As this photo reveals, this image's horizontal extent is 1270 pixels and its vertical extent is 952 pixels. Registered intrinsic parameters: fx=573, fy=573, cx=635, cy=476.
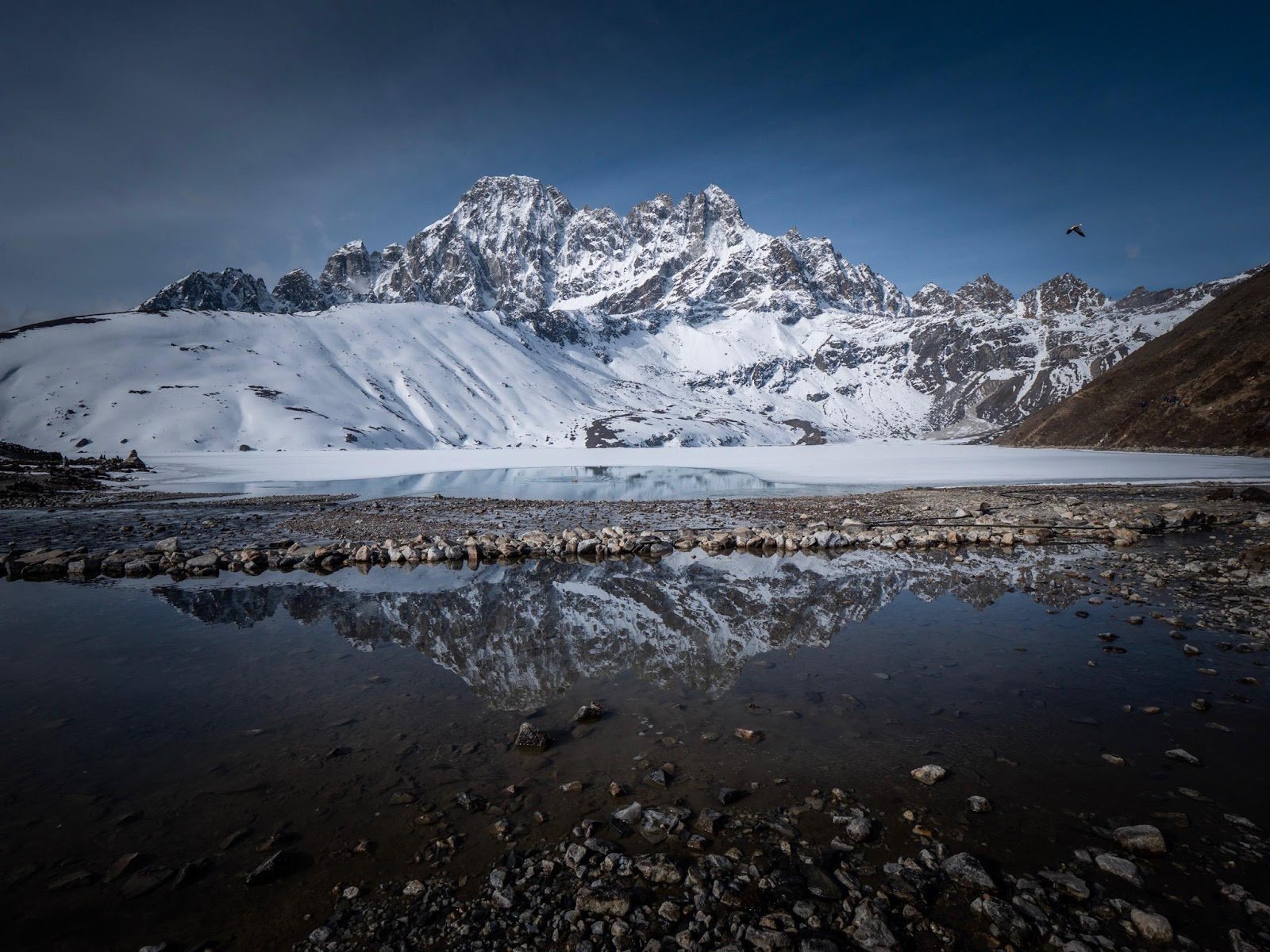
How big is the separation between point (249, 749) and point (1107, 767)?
32.3 feet

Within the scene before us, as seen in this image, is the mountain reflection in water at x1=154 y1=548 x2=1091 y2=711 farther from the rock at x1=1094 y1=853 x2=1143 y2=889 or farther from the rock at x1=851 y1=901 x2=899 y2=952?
the rock at x1=1094 y1=853 x2=1143 y2=889

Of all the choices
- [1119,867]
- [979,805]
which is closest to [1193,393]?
[979,805]

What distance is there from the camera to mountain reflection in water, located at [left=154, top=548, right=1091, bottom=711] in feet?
31.9

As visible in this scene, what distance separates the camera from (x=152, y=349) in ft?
607

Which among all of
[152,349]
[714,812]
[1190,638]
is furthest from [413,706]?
[152,349]

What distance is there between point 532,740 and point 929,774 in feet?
14.6

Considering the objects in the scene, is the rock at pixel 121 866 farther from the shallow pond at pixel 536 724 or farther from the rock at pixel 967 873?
the rock at pixel 967 873

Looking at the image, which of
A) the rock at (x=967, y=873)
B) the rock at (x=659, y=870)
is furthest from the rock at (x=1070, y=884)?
the rock at (x=659, y=870)

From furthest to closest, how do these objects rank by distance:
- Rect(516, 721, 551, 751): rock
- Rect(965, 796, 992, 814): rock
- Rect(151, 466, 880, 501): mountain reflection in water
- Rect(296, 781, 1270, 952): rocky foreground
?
Rect(151, 466, 880, 501): mountain reflection in water → Rect(516, 721, 551, 751): rock → Rect(965, 796, 992, 814): rock → Rect(296, 781, 1270, 952): rocky foreground

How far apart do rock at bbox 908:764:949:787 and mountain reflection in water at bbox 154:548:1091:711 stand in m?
2.96

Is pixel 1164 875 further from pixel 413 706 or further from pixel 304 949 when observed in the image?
pixel 413 706

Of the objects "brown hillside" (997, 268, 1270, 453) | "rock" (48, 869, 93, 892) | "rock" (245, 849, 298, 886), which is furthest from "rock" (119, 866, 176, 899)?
"brown hillside" (997, 268, 1270, 453)

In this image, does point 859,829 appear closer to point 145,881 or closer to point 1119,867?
point 1119,867

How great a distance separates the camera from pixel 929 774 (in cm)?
608
